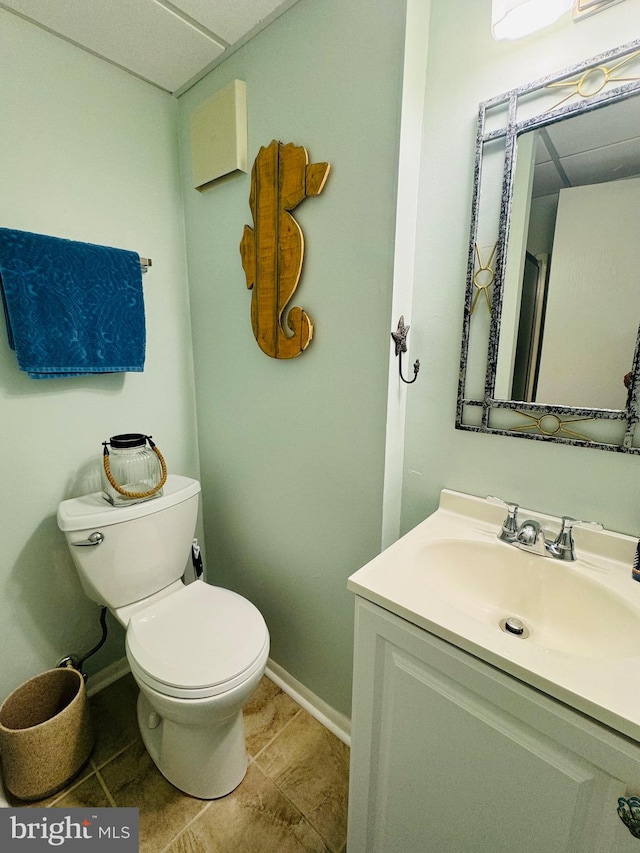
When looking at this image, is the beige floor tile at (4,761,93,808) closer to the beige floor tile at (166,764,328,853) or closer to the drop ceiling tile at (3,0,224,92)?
the beige floor tile at (166,764,328,853)

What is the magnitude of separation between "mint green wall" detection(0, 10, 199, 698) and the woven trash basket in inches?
5.2

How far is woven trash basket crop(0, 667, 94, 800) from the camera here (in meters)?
1.07

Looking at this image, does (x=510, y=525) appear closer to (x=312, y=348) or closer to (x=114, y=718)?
(x=312, y=348)

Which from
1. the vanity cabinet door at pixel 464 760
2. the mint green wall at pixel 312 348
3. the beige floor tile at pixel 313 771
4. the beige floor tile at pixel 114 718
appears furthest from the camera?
the beige floor tile at pixel 114 718

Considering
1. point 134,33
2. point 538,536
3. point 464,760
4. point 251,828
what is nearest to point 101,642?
point 251,828

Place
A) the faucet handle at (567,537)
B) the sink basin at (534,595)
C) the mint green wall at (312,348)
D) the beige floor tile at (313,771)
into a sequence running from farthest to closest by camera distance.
→ the beige floor tile at (313,771) < the mint green wall at (312,348) < the faucet handle at (567,537) < the sink basin at (534,595)

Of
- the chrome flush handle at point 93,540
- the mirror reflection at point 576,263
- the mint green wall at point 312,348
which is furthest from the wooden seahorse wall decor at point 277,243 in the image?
the chrome flush handle at point 93,540

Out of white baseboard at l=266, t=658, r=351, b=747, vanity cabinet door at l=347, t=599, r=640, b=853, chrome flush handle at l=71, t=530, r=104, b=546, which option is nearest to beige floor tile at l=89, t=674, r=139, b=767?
white baseboard at l=266, t=658, r=351, b=747

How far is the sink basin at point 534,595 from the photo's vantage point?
0.76 m

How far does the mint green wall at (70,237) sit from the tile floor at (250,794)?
376mm

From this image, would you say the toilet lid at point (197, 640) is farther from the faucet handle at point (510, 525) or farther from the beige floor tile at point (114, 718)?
the faucet handle at point (510, 525)

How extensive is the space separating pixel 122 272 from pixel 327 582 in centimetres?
126

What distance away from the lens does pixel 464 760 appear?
675mm

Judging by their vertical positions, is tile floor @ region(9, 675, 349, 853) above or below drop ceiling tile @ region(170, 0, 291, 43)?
below
